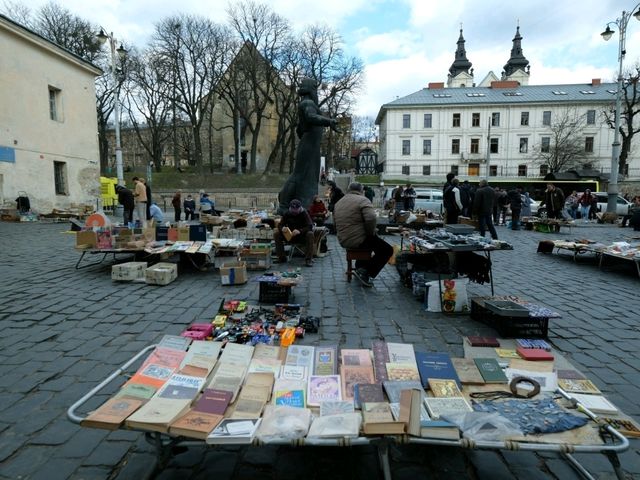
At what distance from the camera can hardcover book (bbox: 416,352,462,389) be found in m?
2.78

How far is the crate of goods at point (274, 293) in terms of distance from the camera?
578cm

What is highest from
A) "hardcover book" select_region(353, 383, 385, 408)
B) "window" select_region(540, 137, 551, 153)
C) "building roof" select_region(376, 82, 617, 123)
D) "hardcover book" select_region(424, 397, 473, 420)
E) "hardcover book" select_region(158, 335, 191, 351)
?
"building roof" select_region(376, 82, 617, 123)

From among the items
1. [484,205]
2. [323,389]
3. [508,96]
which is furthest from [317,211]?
[508,96]

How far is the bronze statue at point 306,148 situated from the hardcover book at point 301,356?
8.04m

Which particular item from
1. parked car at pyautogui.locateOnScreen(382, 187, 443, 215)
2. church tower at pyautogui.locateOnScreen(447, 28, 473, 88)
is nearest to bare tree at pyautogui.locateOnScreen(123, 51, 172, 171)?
parked car at pyautogui.locateOnScreen(382, 187, 443, 215)

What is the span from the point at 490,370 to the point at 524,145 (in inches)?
2411

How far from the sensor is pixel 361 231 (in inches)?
261

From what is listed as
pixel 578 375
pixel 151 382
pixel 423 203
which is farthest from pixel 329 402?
pixel 423 203

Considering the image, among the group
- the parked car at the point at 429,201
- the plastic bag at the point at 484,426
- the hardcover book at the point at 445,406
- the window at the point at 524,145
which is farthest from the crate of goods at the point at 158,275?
the window at the point at 524,145

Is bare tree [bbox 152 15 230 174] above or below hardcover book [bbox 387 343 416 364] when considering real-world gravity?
above

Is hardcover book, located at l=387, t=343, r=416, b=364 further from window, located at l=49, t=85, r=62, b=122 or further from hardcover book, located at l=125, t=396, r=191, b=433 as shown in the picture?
window, located at l=49, t=85, r=62, b=122

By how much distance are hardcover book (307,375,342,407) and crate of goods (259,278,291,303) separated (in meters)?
3.05

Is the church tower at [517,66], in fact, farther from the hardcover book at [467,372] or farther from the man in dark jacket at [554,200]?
the hardcover book at [467,372]

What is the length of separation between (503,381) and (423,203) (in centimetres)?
2151
